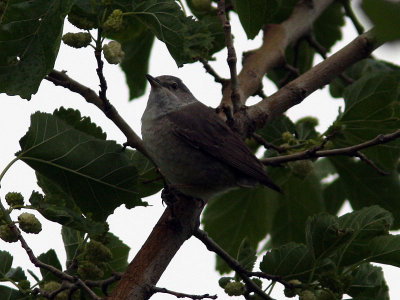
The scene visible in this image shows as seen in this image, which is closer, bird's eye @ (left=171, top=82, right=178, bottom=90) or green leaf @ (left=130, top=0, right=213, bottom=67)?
green leaf @ (left=130, top=0, right=213, bottom=67)

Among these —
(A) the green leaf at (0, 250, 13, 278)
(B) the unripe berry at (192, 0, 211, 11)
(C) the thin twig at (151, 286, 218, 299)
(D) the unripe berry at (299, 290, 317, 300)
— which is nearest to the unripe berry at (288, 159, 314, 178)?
(D) the unripe berry at (299, 290, 317, 300)

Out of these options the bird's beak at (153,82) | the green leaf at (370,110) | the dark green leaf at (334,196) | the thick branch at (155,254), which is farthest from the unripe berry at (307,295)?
the bird's beak at (153,82)

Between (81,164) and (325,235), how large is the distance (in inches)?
56.4

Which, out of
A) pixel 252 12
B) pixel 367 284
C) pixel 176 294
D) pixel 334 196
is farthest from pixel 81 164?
pixel 334 196

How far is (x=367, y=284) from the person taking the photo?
303cm

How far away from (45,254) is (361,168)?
2.80 meters

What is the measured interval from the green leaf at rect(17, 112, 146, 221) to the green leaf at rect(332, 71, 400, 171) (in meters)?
1.66

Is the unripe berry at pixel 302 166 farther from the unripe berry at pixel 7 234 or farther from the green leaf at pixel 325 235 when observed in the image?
the unripe berry at pixel 7 234

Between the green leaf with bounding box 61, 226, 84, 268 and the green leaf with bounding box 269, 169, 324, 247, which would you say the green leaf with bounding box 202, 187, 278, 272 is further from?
the green leaf with bounding box 61, 226, 84, 268

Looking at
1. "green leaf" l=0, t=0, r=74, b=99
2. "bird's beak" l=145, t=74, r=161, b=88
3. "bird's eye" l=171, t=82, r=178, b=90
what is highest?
"bird's eye" l=171, t=82, r=178, b=90

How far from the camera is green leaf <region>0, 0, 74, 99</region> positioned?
7.61 ft

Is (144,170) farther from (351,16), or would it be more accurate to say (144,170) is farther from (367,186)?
(351,16)

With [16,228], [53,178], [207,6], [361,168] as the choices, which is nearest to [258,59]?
[207,6]

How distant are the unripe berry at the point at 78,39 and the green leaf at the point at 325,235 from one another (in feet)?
5.22
